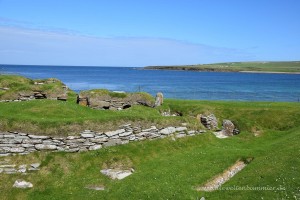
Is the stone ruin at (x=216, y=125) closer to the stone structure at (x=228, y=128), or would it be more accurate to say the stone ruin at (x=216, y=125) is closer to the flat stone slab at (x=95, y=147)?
the stone structure at (x=228, y=128)

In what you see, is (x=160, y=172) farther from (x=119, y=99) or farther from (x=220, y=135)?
(x=119, y=99)

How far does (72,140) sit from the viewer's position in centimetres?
2266

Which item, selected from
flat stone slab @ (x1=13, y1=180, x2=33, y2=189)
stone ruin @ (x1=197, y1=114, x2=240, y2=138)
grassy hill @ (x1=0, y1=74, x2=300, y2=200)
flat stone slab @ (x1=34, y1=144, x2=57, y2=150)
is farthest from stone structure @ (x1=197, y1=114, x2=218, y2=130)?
flat stone slab @ (x1=13, y1=180, x2=33, y2=189)

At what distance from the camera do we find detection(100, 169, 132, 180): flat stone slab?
20.9 m

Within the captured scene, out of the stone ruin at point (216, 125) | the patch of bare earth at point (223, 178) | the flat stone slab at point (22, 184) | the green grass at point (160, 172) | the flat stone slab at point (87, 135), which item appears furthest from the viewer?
the stone ruin at point (216, 125)

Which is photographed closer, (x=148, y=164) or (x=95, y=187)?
(x=95, y=187)

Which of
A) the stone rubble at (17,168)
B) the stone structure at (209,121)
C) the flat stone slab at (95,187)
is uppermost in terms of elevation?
the stone structure at (209,121)

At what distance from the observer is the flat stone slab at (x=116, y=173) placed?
2088 cm

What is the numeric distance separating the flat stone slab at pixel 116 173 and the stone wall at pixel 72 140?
2.44 metres

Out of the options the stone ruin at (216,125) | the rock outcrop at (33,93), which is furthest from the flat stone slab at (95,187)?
the rock outcrop at (33,93)

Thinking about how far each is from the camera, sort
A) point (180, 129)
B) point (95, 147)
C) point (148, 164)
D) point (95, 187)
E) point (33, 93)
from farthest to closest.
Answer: point (33, 93)
point (180, 129)
point (95, 147)
point (148, 164)
point (95, 187)

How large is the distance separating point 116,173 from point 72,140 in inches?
158

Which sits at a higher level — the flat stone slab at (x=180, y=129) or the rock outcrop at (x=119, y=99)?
the rock outcrop at (x=119, y=99)

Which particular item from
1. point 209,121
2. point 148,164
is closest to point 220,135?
point 209,121
